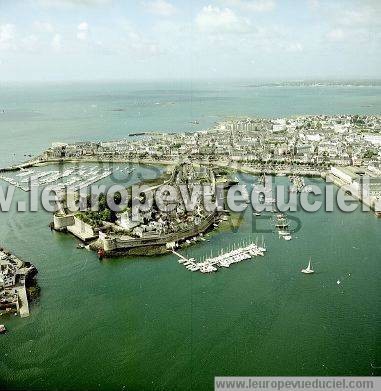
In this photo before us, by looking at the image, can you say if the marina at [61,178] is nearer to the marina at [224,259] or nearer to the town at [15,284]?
the town at [15,284]

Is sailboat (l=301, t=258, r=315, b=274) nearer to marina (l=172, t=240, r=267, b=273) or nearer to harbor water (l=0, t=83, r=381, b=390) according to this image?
harbor water (l=0, t=83, r=381, b=390)

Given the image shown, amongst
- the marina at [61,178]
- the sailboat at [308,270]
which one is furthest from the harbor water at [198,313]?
the marina at [61,178]

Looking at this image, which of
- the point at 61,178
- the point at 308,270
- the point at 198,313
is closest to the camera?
the point at 198,313

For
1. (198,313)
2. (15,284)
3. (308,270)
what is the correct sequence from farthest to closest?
(308,270)
(15,284)
(198,313)

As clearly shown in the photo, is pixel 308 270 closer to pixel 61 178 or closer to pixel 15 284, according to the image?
pixel 15 284

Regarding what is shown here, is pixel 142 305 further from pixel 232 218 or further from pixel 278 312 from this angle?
pixel 232 218

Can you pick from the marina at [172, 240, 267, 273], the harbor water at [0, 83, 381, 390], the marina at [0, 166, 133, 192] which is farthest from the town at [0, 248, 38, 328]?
the marina at [0, 166, 133, 192]

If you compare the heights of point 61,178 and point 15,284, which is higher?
point 61,178

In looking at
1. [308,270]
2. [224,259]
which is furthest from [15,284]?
[308,270]
